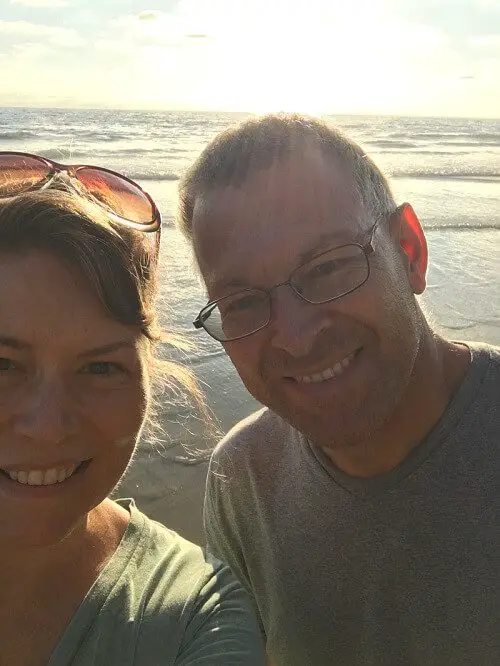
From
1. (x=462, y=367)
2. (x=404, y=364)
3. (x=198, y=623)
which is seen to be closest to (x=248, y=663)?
(x=198, y=623)

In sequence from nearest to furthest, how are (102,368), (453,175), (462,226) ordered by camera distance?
(102,368)
(462,226)
(453,175)

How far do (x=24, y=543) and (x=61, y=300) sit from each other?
744 mm

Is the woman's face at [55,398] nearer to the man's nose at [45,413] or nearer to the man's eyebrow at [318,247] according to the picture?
the man's nose at [45,413]

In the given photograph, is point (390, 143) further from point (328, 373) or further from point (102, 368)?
point (102, 368)

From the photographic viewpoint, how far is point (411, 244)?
2.38m

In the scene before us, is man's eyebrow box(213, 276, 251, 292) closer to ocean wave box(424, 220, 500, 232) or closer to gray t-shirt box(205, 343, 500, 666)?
gray t-shirt box(205, 343, 500, 666)

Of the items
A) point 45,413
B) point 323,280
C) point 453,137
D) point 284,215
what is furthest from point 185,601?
point 453,137

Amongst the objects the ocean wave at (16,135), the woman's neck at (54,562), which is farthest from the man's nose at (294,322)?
the ocean wave at (16,135)

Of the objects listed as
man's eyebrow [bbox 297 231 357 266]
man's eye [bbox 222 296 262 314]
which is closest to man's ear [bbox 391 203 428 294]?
man's eyebrow [bbox 297 231 357 266]

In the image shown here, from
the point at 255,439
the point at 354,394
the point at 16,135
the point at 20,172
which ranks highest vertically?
the point at 16,135

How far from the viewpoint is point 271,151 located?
218 centimetres

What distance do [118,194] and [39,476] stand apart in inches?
39.7

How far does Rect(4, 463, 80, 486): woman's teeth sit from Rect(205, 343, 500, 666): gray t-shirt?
96 centimetres

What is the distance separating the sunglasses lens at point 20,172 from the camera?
1.92m
